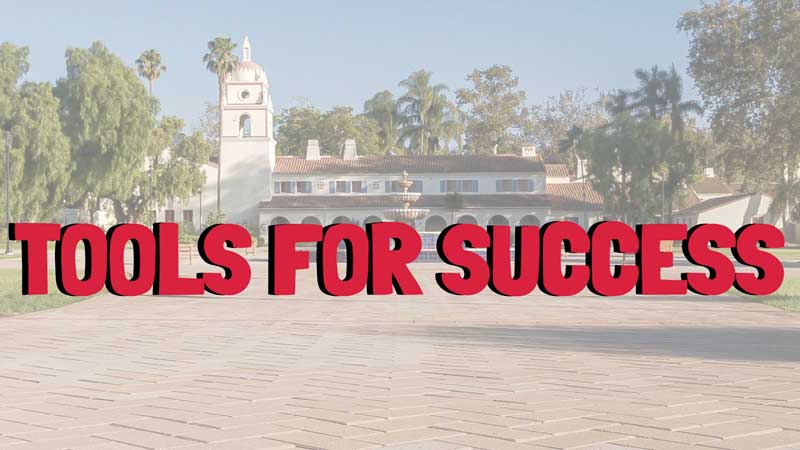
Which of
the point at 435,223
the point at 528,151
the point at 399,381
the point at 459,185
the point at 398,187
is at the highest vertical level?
the point at 528,151

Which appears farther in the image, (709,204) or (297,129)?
(297,129)

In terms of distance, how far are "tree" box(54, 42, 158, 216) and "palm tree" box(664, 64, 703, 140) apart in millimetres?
33750

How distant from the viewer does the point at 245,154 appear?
64438mm

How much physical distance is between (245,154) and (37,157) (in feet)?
71.3

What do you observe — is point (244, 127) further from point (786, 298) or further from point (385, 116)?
point (786, 298)

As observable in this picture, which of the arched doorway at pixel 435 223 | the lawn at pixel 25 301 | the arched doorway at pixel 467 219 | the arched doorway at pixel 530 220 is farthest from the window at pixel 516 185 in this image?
the lawn at pixel 25 301

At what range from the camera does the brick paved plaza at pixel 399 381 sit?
4641 mm

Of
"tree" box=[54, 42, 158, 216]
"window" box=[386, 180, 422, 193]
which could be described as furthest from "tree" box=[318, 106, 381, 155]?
"tree" box=[54, 42, 158, 216]

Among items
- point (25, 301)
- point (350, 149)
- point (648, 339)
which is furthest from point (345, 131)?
point (648, 339)

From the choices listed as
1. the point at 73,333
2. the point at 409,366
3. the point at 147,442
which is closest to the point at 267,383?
the point at 409,366

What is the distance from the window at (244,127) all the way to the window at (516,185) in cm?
1890

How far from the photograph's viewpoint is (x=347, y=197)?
6419 centimetres

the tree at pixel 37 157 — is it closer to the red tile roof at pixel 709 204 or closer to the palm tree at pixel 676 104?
the palm tree at pixel 676 104

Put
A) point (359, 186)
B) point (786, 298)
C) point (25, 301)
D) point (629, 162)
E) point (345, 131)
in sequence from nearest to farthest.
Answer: point (25, 301) → point (786, 298) → point (629, 162) → point (359, 186) → point (345, 131)
